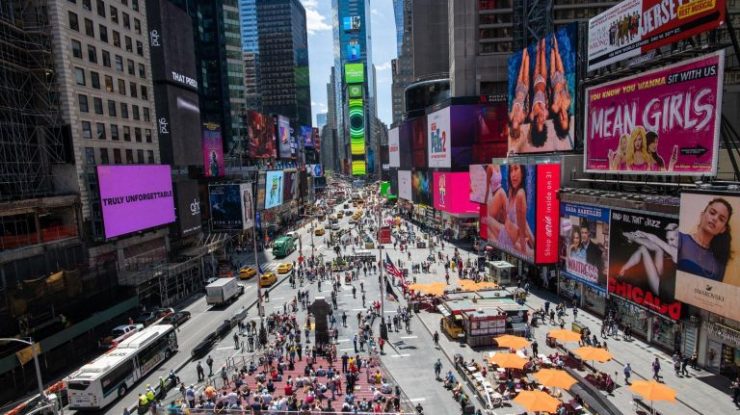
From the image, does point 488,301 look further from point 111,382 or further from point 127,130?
point 127,130

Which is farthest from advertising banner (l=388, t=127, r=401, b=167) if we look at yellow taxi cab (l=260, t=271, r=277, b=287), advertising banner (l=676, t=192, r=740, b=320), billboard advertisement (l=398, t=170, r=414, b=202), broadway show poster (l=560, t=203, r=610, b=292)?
advertising banner (l=676, t=192, r=740, b=320)

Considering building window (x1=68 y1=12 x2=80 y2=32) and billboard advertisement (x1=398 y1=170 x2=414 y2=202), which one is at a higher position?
building window (x1=68 y1=12 x2=80 y2=32)

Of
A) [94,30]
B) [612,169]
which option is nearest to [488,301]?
[612,169]

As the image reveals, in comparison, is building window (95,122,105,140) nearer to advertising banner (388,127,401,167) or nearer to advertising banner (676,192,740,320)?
advertising banner (676,192,740,320)

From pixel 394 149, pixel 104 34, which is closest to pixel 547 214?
pixel 104 34

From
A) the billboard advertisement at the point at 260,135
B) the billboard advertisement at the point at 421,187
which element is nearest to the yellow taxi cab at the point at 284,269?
the billboard advertisement at the point at 260,135

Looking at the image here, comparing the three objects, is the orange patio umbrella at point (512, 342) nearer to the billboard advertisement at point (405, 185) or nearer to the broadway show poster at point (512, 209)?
the broadway show poster at point (512, 209)

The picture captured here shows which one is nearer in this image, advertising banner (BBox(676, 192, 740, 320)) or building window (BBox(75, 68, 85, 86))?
advertising banner (BBox(676, 192, 740, 320))
